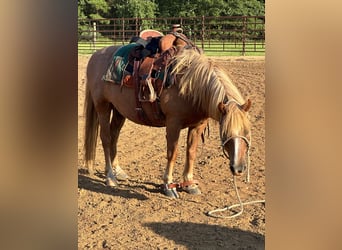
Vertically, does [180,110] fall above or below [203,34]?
below

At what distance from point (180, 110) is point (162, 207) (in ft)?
1.82

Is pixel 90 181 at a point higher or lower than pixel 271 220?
lower

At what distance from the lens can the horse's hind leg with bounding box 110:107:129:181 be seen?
8.71 feet

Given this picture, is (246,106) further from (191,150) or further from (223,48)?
(223,48)

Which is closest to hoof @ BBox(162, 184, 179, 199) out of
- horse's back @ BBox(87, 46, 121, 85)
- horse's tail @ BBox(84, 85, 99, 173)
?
horse's tail @ BBox(84, 85, 99, 173)

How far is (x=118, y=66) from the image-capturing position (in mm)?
2422

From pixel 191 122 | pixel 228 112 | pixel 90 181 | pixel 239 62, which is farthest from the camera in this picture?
pixel 239 62

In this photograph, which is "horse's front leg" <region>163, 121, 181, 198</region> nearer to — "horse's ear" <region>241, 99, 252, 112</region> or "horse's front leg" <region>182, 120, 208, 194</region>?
"horse's front leg" <region>182, 120, 208, 194</region>

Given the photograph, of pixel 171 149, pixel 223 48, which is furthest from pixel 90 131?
pixel 223 48

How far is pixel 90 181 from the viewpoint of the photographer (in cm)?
260
